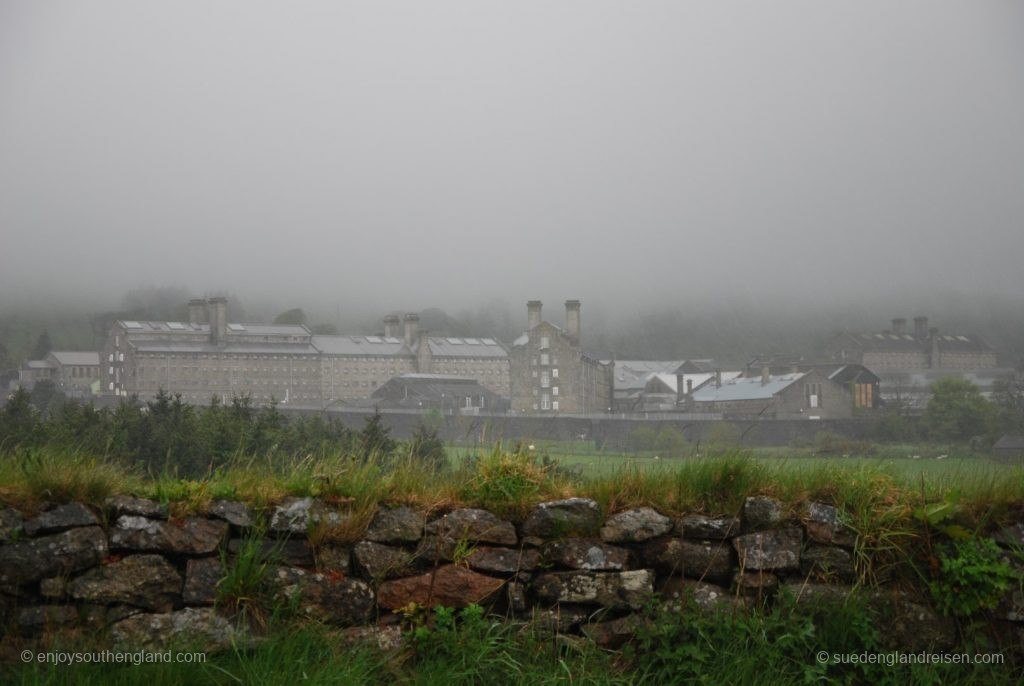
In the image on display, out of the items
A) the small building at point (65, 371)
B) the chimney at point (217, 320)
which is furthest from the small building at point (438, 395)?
the small building at point (65, 371)

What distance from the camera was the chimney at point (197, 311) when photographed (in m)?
11.7

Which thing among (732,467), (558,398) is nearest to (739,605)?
(732,467)

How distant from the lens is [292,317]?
12.2 metres

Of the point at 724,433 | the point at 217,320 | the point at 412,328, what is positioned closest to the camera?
the point at 724,433

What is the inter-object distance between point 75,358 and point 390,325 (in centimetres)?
432

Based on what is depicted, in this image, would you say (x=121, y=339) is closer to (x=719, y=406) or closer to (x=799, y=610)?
(x=719, y=406)

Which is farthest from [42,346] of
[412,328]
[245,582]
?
[245,582]

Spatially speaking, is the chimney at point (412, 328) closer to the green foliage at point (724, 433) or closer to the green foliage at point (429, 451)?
Answer: the green foliage at point (429, 451)

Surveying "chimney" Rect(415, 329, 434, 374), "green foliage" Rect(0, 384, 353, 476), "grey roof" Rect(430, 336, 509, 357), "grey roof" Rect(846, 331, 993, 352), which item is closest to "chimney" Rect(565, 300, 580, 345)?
"grey roof" Rect(430, 336, 509, 357)

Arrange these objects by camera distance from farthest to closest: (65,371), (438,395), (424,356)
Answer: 1. (424,356)
2. (438,395)
3. (65,371)

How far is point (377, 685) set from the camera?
4.52 metres

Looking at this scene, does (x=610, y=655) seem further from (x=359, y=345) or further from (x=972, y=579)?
(x=359, y=345)

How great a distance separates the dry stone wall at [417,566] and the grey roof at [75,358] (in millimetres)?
7379

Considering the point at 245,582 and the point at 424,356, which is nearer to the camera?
the point at 245,582
